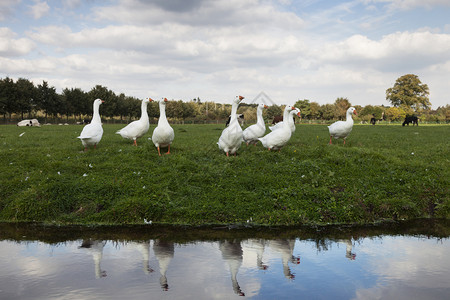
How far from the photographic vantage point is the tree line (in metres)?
68.6

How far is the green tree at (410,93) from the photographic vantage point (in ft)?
310

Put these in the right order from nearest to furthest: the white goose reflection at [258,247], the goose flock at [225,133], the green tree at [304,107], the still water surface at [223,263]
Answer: the still water surface at [223,263], the white goose reflection at [258,247], the goose flock at [225,133], the green tree at [304,107]

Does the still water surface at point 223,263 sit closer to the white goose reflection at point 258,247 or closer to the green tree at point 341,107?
the white goose reflection at point 258,247

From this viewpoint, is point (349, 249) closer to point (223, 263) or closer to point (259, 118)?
point (223, 263)

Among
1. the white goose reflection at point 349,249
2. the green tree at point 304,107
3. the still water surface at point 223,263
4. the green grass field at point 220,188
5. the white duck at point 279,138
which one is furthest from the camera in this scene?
the green tree at point 304,107

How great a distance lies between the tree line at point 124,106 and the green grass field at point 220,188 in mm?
51410

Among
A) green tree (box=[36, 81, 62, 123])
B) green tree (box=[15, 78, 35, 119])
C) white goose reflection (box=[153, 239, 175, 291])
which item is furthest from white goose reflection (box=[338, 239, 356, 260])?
green tree (box=[36, 81, 62, 123])

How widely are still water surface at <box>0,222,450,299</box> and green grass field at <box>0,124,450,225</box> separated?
73cm

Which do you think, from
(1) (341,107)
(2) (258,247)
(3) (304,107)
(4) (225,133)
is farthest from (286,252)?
(3) (304,107)

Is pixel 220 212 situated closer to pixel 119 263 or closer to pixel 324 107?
pixel 119 263

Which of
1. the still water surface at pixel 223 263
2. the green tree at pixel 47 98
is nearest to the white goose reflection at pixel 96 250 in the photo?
the still water surface at pixel 223 263

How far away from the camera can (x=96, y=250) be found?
6.89m

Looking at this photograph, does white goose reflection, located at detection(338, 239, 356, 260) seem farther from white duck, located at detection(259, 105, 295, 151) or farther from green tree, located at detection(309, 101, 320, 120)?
green tree, located at detection(309, 101, 320, 120)

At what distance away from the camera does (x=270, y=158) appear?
1238cm
